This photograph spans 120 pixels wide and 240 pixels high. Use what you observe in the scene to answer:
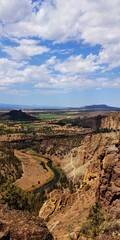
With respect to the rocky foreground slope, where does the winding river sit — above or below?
below

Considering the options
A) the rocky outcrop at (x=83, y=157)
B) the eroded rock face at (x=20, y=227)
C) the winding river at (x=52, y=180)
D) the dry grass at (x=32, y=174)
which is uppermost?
the eroded rock face at (x=20, y=227)

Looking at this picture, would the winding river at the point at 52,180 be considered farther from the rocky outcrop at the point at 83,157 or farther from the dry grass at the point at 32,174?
the rocky outcrop at the point at 83,157

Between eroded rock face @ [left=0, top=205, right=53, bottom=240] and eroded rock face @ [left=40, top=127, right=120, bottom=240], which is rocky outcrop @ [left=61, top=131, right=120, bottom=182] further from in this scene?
eroded rock face @ [left=0, top=205, right=53, bottom=240]

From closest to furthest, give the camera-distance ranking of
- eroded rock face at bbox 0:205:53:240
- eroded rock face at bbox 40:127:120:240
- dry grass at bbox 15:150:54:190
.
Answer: eroded rock face at bbox 0:205:53:240 → eroded rock face at bbox 40:127:120:240 → dry grass at bbox 15:150:54:190

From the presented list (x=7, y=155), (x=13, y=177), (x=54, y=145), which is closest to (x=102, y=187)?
(x=13, y=177)

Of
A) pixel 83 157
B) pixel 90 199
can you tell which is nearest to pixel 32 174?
pixel 83 157

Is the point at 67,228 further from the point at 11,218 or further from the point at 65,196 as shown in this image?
the point at 11,218

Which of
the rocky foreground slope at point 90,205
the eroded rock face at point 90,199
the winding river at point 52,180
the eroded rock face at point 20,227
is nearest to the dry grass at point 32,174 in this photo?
the winding river at point 52,180

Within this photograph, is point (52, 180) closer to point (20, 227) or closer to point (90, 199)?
point (90, 199)

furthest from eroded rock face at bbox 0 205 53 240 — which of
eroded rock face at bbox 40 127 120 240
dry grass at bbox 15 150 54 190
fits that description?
dry grass at bbox 15 150 54 190
